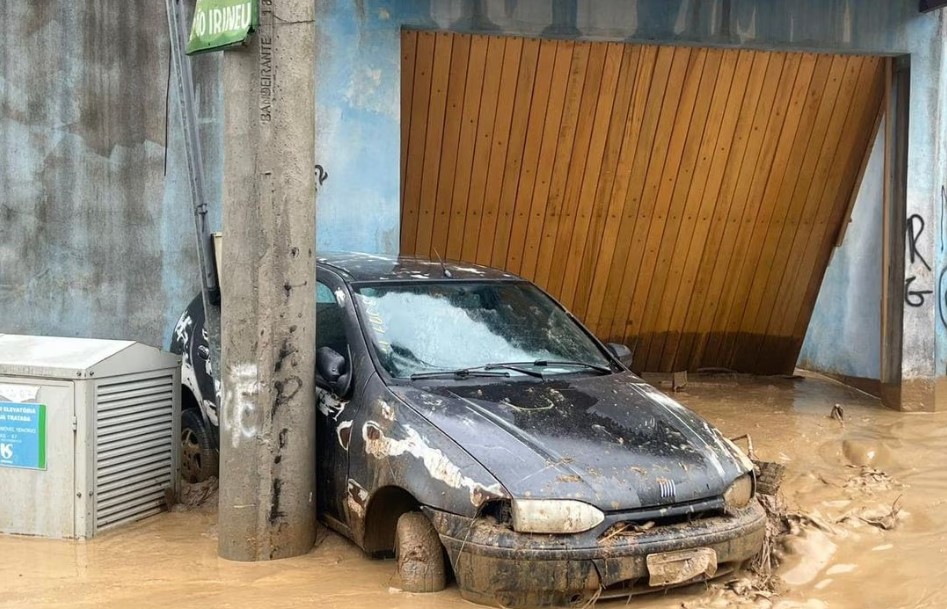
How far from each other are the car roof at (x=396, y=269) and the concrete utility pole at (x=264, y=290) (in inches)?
24.2

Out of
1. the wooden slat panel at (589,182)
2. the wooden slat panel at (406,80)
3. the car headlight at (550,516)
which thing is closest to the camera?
the car headlight at (550,516)

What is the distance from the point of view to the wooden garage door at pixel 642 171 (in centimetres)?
855

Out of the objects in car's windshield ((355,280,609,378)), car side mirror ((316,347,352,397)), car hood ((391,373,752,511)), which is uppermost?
car's windshield ((355,280,609,378))

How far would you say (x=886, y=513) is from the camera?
19.2 ft

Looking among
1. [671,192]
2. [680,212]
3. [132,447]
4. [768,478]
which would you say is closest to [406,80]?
[671,192]

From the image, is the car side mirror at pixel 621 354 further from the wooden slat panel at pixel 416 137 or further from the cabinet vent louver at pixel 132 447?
the wooden slat panel at pixel 416 137

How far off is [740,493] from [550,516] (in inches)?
41.1

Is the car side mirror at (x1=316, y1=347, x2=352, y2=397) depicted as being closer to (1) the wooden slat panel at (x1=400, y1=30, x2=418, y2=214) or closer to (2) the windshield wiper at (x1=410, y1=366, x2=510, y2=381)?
(2) the windshield wiper at (x1=410, y1=366, x2=510, y2=381)

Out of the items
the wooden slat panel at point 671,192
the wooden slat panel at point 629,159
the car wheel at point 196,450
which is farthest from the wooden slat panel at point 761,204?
the car wheel at point 196,450

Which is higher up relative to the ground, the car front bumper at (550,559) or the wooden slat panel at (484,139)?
the wooden slat panel at (484,139)

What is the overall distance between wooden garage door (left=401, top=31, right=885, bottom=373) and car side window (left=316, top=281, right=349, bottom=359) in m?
3.03

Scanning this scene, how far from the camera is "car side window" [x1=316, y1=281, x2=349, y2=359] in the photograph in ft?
18.3

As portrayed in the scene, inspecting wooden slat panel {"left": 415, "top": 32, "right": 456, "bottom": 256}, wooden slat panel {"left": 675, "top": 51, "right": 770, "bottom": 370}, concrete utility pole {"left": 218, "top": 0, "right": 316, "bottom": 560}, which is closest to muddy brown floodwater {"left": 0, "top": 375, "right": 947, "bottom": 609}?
concrete utility pole {"left": 218, "top": 0, "right": 316, "bottom": 560}

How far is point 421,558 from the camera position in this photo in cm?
469
